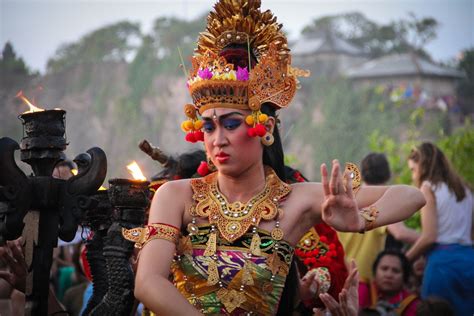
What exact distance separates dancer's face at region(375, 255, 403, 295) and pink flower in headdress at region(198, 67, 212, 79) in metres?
3.86

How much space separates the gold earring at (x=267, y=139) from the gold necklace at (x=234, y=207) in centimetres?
19

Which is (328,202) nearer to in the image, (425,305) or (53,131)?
(53,131)

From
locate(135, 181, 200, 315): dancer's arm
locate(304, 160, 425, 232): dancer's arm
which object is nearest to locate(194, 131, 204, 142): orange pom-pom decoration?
locate(135, 181, 200, 315): dancer's arm

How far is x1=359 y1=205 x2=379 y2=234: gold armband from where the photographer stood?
15.1 feet

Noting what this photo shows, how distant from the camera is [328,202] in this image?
4.41m

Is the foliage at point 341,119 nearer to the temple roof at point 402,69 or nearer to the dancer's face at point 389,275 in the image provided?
the temple roof at point 402,69

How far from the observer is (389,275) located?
8227mm

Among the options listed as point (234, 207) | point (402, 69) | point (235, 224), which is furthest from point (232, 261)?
point (402, 69)

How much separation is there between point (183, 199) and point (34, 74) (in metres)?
4.58

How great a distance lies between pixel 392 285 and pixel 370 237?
2.39 feet

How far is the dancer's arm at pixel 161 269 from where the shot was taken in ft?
14.5

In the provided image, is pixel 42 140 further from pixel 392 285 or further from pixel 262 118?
pixel 392 285

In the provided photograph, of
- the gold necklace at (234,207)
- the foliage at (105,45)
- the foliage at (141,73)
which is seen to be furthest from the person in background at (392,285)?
the foliage at (141,73)

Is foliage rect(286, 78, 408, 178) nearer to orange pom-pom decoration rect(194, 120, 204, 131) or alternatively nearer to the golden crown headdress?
the golden crown headdress
